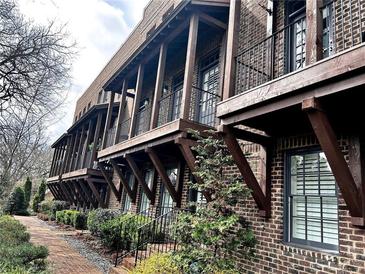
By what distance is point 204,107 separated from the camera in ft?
28.2

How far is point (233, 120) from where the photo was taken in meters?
4.86

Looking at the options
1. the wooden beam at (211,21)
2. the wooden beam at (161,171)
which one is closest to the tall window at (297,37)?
the wooden beam at (211,21)

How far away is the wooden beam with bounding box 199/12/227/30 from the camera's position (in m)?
7.37

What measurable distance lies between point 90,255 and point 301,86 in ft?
26.9

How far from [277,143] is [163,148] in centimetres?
368

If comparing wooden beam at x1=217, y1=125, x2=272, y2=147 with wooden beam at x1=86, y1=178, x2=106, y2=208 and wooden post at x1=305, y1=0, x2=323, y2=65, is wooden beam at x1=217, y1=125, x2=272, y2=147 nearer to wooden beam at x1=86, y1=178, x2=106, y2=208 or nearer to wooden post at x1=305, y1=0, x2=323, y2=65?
wooden post at x1=305, y1=0, x2=323, y2=65

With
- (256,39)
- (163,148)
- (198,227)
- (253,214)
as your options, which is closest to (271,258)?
(253,214)

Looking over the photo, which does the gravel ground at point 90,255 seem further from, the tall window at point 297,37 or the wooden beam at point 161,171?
the tall window at point 297,37

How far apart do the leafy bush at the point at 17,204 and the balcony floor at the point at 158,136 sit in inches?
687

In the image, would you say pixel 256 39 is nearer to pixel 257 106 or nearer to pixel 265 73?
pixel 265 73

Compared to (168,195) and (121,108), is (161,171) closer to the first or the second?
(168,195)

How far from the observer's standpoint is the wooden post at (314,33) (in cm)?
379

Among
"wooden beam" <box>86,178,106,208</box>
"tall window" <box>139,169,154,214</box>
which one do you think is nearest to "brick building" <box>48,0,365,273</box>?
"tall window" <box>139,169,154,214</box>

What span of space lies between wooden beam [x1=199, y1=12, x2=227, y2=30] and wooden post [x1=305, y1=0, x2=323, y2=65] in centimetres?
379
